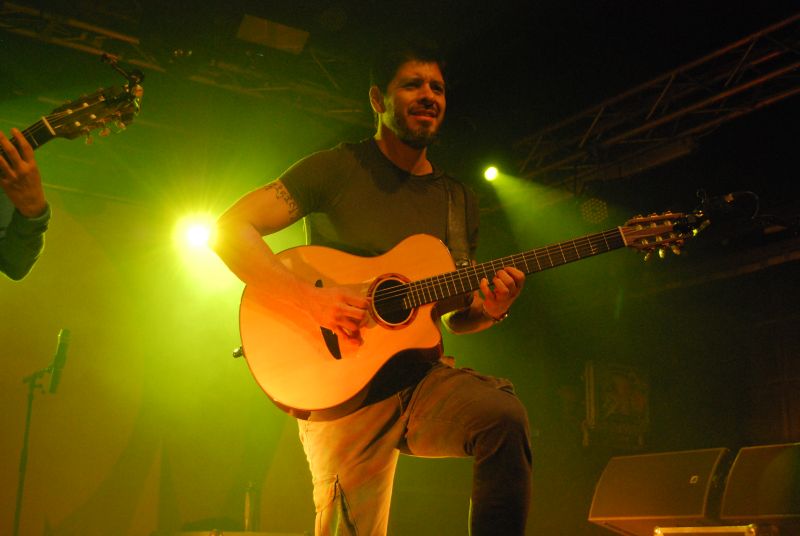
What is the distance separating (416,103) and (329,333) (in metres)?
1.27

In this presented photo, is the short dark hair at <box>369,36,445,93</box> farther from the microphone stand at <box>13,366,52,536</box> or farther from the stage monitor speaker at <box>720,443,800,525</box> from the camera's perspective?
the microphone stand at <box>13,366,52,536</box>

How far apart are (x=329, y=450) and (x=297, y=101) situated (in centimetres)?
509

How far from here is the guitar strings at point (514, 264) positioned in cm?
321

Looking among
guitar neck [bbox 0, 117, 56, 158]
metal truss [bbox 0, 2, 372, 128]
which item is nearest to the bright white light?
metal truss [bbox 0, 2, 372, 128]

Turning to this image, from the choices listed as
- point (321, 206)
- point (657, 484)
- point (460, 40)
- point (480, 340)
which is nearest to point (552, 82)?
point (460, 40)

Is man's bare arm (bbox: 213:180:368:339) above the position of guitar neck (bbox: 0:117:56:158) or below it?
below

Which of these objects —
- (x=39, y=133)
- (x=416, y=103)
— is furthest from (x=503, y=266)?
(x=39, y=133)

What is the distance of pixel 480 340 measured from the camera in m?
9.35

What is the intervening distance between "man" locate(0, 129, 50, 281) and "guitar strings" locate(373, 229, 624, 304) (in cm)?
161

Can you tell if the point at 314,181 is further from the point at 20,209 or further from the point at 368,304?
the point at 20,209

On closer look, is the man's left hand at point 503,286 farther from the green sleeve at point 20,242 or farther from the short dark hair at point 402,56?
the green sleeve at point 20,242

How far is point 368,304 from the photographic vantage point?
3.18m

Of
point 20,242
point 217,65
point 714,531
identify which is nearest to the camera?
point 20,242

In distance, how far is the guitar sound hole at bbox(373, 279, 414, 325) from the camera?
3186 millimetres
